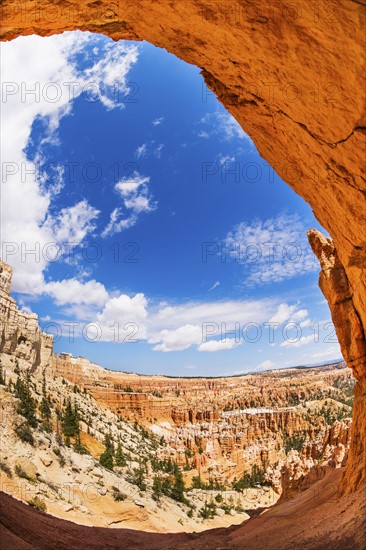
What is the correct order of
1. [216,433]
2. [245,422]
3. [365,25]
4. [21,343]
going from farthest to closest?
1. [245,422]
2. [216,433]
3. [21,343]
4. [365,25]

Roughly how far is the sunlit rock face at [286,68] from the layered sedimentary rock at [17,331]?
165 ft

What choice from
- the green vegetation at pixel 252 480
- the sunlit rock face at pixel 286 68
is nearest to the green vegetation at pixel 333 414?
the green vegetation at pixel 252 480

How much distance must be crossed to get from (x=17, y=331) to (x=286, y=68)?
56799mm

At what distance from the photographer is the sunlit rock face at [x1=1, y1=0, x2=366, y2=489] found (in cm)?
505

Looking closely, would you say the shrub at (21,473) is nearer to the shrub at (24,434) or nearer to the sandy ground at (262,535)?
the shrub at (24,434)

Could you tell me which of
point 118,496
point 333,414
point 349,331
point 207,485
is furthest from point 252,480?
point 349,331

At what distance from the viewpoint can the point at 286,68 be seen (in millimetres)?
5836

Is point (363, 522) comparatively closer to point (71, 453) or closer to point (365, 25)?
point (365, 25)

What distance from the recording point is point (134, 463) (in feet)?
125

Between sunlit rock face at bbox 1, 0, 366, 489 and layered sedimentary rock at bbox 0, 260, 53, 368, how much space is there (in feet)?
165

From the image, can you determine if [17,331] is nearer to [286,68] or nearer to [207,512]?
[207,512]

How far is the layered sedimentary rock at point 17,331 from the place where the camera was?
51281mm

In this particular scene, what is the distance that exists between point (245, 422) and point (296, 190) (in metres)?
74.0

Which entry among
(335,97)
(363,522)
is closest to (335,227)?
(335,97)
